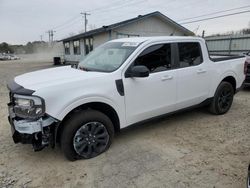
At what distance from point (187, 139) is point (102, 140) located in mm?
1599

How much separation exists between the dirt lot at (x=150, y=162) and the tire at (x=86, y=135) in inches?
5.6

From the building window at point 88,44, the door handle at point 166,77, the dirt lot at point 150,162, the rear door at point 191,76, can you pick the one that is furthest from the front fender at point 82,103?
the building window at point 88,44

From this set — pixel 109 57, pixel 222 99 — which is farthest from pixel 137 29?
pixel 109 57

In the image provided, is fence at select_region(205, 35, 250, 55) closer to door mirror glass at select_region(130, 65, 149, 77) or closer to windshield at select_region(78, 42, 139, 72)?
windshield at select_region(78, 42, 139, 72)

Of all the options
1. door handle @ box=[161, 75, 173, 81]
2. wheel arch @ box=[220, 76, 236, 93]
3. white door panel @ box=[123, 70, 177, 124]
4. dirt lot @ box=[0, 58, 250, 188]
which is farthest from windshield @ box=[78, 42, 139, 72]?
wheel arch @ box=[220, 76, 236, 93]

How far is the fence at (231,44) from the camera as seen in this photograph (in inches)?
569

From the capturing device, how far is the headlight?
9.59 ft

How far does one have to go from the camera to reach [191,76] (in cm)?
444

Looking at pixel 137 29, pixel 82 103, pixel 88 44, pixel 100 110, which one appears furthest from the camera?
pixel 88 44

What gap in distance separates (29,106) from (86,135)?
917 millimetres

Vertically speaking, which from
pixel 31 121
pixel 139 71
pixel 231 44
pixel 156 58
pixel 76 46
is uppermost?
pixel 76 46

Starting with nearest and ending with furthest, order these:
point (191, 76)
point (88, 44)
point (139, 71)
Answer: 1. point (139, 71)
2. point (191, 76)
3. point (88, 44)

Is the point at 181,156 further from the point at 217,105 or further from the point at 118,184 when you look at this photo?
the point at 217,105

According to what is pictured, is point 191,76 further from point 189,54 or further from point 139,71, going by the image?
point 139,71
